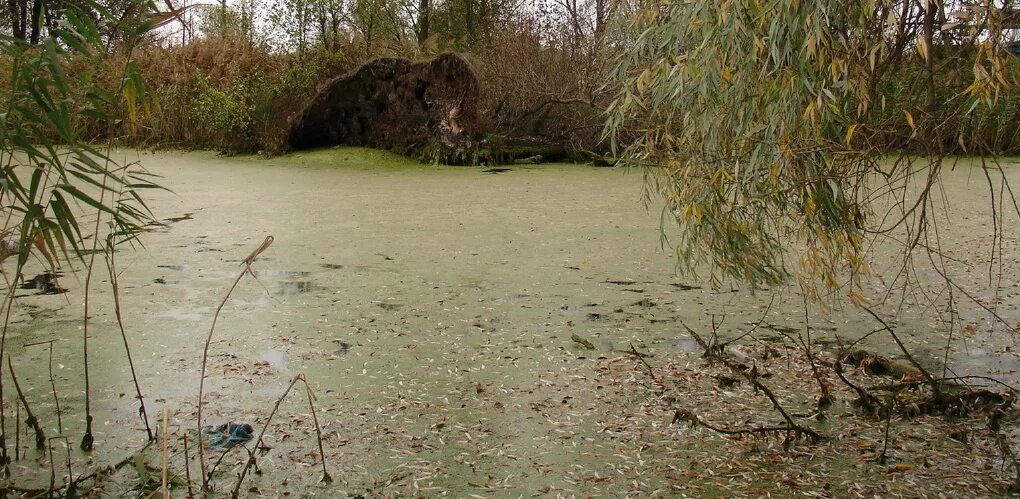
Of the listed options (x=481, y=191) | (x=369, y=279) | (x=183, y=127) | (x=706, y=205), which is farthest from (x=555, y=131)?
(x=706, y=205)

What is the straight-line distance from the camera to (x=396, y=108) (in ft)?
24.7

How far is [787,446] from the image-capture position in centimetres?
164

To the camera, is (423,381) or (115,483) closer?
(115,483)

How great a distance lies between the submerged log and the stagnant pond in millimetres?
3000

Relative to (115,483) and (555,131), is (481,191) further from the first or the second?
(115,483)

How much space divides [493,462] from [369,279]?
1.53 metres

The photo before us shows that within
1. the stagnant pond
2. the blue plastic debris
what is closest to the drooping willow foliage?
the stagnant pond

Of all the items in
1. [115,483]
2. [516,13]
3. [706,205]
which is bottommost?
[115,483]

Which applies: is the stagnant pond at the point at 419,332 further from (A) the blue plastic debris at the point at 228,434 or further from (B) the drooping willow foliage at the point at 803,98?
(B) the drooping willow foliage at the point at 803,98

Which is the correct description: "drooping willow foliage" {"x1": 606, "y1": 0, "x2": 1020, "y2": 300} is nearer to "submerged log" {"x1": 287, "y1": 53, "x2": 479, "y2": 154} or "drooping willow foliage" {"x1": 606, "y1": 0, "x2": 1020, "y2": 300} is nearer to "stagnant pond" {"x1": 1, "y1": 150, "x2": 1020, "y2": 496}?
"stagnant pond" {"x1": 1, "y1": 150, "x2": 1020, "y2": 496}

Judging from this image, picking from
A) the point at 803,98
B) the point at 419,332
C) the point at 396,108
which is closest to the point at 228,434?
the point at 419,332

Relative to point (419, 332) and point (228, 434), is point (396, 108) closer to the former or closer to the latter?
point (419, 332)

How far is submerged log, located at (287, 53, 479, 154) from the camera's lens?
7.34 m

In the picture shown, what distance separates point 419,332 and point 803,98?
114cm
